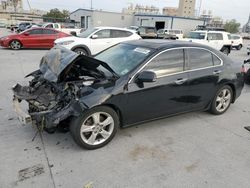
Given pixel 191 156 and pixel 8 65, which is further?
pixel 8 65

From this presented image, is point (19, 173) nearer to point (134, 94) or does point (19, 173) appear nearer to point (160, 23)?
point (134, 94)

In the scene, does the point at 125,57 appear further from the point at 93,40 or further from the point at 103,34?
the point at 103,34

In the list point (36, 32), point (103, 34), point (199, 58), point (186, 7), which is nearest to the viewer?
point (199, 58)

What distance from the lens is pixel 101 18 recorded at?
134ft

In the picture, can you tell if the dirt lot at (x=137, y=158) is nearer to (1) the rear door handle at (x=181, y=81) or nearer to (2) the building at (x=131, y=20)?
(1) the rear door handle at (x=181, y=81)

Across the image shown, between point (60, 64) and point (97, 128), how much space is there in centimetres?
111

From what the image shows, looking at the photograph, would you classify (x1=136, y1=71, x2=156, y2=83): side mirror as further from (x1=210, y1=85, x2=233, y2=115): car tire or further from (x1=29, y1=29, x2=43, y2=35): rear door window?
(x1=29, y1=29, x2=43, y2=35): rear door window

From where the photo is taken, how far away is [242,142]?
143 inches

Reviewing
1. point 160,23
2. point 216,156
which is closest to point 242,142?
point 216,156

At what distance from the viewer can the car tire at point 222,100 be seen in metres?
4.44

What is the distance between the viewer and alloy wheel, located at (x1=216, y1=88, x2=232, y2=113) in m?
4.50

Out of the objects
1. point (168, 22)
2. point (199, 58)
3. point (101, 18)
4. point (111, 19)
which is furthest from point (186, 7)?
point (199, 58)

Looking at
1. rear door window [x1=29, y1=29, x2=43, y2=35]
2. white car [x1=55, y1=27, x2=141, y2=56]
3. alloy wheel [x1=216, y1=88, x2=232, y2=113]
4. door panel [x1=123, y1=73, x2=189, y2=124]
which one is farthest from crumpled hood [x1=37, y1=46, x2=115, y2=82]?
rear door window [x1=29, y1=29, x2=43, y2=35]

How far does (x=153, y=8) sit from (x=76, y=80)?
122 meters
